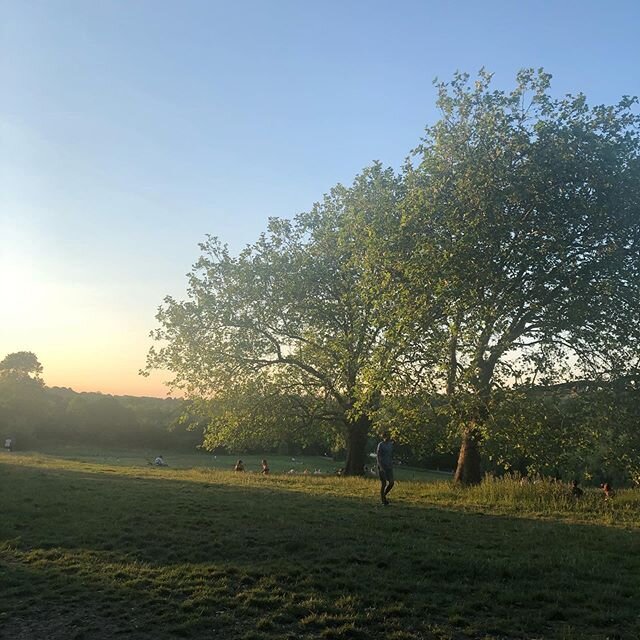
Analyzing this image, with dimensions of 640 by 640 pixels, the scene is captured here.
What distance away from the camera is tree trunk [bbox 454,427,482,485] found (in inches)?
853

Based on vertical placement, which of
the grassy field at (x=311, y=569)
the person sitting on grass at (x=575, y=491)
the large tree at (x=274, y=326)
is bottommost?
the grassy field at (x=311, y=569)

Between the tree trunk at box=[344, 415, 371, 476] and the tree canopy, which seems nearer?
the tree canopy

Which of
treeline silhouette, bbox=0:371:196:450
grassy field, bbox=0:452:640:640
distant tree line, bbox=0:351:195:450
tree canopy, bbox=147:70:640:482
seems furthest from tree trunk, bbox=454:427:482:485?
distant tree line, bbox=0:351:195:450

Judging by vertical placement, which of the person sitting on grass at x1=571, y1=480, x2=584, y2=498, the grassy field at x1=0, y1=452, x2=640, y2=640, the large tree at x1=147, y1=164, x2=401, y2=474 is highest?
the large tree at x1=147, y1=164, x2=401, y2=474

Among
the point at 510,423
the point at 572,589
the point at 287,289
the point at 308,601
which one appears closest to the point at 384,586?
the point at 308,601

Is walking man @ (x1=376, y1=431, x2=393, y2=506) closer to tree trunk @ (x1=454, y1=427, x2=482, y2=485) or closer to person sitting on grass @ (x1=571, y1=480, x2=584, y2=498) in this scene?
person sitting on grass @ (x1=571, y1=480, x2=584, y2=498)

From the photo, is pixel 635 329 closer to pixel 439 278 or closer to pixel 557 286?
pixel 557 286

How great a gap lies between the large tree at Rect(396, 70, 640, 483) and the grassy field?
16.3ft

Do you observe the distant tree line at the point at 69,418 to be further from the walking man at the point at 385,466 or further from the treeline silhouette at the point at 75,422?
the walking man at the point at 385,466

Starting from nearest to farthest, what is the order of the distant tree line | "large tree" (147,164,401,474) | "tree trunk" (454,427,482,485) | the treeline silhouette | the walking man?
→ 1. the walking man
2. "tree trunk" (454,427,482,485)
3. "large tree" (147,164,401,474)
4. the treeline silhouette
5. the distant tree line

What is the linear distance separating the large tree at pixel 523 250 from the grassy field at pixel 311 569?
4.96 metres

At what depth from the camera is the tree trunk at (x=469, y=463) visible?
2166 centimetres

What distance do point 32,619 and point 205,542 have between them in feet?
12.8

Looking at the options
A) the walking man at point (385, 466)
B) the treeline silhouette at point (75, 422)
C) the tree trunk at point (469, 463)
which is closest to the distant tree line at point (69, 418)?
the treeline silhouette at point (75, 422)
